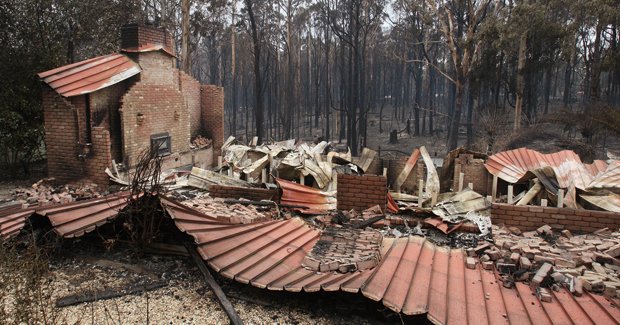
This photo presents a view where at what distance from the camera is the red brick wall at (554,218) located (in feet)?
21.3

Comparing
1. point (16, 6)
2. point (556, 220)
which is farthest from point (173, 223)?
point (16, 6)

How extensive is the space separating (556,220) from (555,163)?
253 cm

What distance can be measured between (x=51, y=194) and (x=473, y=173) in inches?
353

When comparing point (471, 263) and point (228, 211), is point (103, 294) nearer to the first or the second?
point (228, 211)

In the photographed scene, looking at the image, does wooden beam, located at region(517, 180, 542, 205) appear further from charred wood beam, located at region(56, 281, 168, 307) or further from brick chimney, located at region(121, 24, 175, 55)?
brick chimney, located at region(121, 24, 175, 55)

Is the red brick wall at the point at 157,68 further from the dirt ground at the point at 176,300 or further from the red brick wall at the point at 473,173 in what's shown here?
the red brick wall at the point at 473,173

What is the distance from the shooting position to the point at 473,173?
31.1ft

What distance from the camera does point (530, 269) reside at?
487 centimetres

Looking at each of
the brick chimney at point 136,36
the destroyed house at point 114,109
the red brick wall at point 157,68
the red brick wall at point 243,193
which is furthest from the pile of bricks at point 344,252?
the brick chimney at point 136,36

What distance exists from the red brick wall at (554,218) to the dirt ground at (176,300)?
11.4ft

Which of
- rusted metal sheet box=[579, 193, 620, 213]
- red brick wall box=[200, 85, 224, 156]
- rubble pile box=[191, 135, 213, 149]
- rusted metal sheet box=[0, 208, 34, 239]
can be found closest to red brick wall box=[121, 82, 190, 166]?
rubble pile box=[191, 135, 213, 149]

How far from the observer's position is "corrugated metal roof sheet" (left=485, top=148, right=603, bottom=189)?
25.1 feet

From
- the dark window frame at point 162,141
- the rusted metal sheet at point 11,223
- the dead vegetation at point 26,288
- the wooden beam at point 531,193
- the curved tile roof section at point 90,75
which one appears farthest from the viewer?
the dark window frame at point 162,141

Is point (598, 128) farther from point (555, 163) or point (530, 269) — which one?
point (530, 269)
